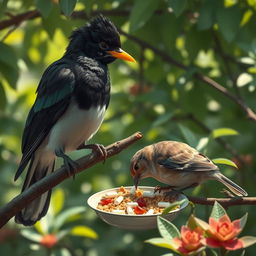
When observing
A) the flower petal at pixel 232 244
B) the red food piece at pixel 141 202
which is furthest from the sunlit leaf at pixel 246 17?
the flower petal at pixel 232 244

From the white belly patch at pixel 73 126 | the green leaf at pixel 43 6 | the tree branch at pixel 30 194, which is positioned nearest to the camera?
the tree branch at pixel 30 194

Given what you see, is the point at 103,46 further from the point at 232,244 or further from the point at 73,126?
the point at 232,244

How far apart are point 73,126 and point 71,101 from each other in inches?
9.1

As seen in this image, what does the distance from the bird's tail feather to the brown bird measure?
1101mm

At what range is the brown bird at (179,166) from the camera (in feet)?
16.2

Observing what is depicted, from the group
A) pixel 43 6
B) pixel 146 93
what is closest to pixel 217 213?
pixel 43 6

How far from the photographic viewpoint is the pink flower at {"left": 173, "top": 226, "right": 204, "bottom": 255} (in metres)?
2.93

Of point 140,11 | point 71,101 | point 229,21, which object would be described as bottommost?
point 71,101

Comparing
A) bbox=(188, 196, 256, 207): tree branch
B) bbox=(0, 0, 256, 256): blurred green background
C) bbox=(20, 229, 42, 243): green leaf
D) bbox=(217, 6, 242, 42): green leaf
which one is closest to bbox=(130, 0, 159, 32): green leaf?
bbox=(0, 0, 256, 256): blurred green background

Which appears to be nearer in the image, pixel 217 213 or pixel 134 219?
pixel 217 213

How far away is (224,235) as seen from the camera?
9.59 feet

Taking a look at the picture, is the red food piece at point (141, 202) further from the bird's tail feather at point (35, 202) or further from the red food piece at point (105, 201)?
the bird's tail feather at point (35, 202)

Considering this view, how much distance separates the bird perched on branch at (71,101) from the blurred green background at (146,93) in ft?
0.90

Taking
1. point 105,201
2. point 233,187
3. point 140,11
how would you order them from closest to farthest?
point 105,201 < point 233,187 < point 140,11
